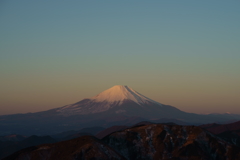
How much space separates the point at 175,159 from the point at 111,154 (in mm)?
35382

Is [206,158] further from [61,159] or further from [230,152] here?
[61,159]

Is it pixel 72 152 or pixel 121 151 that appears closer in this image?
pixel 72 152

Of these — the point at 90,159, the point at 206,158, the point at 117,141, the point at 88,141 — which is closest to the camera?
the point at 90,159

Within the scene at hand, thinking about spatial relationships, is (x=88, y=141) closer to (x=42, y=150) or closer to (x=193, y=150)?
(x=42, y=150)

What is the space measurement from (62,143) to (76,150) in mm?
10668

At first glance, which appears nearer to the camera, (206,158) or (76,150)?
(76,150)

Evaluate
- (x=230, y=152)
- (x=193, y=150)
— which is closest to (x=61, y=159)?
(x=193, y=150)

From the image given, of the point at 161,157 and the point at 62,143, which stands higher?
the point at 62,143

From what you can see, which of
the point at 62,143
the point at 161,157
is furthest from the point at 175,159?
the point at 62,143

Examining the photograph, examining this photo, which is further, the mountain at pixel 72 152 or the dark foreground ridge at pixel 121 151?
the dark foreground ridge at pixel 121 151

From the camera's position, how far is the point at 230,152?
7643 inches

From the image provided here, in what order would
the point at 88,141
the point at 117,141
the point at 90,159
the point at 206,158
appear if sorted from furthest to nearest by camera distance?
1. the point at 117,141
2. the point at 206,158
3. the point at 88,141
4. the point at 90,159

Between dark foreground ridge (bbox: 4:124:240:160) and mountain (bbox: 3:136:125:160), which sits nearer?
mountain (bbox: 3:136:125:160)

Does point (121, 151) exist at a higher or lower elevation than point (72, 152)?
lower
